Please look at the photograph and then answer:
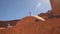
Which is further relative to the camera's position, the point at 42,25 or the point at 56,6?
the point at 42,25

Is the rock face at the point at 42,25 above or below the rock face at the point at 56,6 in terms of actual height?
below

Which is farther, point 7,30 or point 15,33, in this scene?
point 7,30

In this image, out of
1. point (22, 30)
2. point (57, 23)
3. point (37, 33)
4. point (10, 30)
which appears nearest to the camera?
point (57, 23)

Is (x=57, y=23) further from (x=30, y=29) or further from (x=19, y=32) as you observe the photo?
(x=19, y=32)

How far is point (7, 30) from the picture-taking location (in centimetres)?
163

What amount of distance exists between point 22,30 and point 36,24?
0.18 metres

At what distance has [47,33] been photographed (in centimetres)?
127

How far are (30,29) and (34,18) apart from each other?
0.53 ft

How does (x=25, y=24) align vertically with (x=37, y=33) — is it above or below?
above

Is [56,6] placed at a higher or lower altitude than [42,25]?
higher

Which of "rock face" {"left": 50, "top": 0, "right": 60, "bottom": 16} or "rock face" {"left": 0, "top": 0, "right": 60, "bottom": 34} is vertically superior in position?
"rock face" {"left": 50, "top": 0, "right": 60, "bottom": 16}

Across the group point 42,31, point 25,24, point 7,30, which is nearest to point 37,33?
point 42,31

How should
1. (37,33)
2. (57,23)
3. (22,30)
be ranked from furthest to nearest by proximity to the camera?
(22,30) < (37,33) < (57,23)

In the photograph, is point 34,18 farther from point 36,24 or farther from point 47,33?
point 47,33
